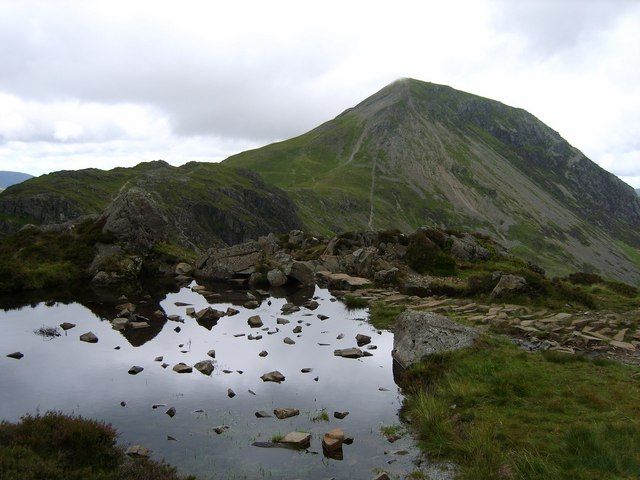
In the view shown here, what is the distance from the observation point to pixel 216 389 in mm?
19078

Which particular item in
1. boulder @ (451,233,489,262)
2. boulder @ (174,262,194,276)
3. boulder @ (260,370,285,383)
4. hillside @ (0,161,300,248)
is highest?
hillside @ (0,161,300,248)

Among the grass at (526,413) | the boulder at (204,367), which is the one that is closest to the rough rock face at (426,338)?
the grass at (526,413)

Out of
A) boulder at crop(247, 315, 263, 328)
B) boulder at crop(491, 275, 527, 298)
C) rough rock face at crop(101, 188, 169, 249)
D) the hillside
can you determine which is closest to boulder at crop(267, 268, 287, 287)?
boulder at crop(247, 315, 263, 328)

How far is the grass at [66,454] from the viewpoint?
1069 cm

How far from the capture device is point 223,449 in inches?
561

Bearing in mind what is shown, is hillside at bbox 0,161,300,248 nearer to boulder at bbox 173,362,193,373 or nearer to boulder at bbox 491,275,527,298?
boulder at bbox 491,275,527,298

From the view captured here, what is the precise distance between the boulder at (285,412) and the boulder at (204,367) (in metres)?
5.17

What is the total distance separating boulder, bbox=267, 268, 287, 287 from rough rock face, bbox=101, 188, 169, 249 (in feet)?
47.1

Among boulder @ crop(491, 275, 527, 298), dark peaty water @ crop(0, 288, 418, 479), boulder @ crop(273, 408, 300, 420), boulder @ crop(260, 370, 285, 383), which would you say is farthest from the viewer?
boulder @ crop(491, 275, 527, 298)

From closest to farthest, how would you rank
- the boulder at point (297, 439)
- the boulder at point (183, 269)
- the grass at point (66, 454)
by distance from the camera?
the grass at point (66, 454) < the boulder at point (297, 439) < the boulder at point (183, 269)

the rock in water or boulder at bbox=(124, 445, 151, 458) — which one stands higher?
the rock in water

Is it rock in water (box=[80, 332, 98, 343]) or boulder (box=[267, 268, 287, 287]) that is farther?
boulder (box=[267, 268, 287, 287])

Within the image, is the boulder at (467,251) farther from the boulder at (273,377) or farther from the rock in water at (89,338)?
the rock in water at (89,338)

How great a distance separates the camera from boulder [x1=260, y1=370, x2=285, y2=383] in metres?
20.3
